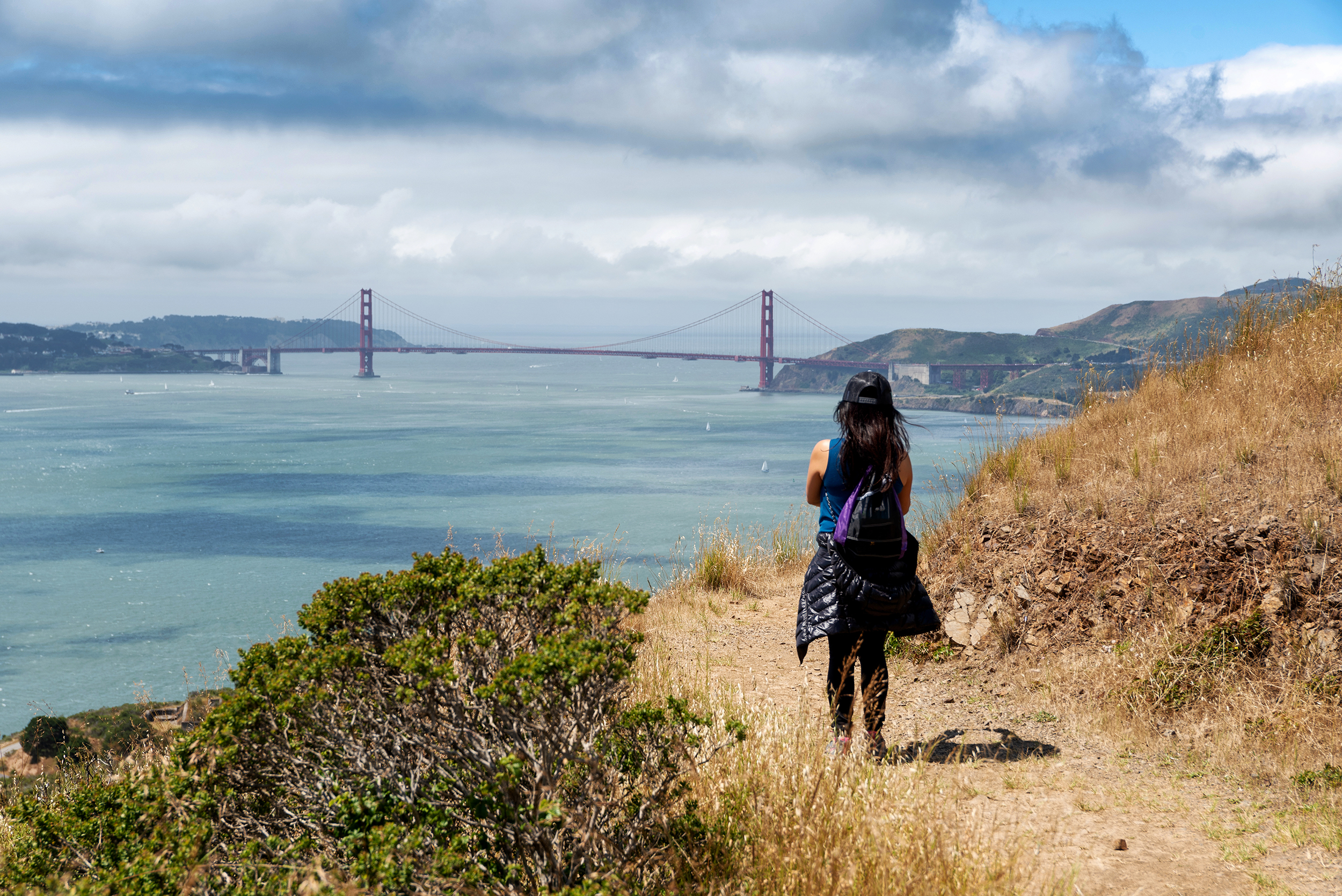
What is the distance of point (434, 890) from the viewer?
7.14 feet

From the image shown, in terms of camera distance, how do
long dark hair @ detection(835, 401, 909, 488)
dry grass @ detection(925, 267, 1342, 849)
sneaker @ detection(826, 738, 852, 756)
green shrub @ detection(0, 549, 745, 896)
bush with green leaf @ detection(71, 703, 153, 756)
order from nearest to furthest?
green shrub @ detection(0, 549, 745, 896)
sneaker @ detection(826, 738, 852, 756)
long dark hair @ detection(835, 401, 909, 488)
dry grass @ detection(925, 267, 1342, 849)
bush with green leaf @ detection(71, 703, 153, 756)

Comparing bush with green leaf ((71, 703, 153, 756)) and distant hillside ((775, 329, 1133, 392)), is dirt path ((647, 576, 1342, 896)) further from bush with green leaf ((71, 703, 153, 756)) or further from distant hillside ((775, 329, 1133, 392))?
distant hillside ((775, 329, 1133, 392))

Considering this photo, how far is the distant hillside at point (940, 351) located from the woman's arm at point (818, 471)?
4161 inches

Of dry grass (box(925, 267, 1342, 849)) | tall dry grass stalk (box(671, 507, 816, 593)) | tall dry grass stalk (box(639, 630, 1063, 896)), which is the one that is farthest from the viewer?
tall dry grass stalk (box(671, 507, 816, 593))

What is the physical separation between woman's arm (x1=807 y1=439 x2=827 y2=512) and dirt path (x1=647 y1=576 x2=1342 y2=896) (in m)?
0.93

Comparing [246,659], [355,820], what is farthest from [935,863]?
[246,659]

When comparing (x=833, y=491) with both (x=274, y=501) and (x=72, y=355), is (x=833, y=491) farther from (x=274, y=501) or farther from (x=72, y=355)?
(x=72, y=355)

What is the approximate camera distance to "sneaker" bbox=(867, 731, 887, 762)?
3699mm

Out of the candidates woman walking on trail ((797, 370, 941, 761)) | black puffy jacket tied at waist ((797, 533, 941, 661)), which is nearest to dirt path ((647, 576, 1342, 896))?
woman walking on trail ((797, 370, 941, 761))

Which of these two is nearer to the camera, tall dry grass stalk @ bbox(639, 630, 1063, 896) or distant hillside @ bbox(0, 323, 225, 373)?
tall dry grass stalk @ bbox(639, 630, 1063, 896)

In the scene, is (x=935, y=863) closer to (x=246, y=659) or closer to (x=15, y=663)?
(x=246, y=659)

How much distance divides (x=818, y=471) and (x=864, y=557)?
1.31 feet

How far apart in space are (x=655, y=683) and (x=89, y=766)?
11.8 feet

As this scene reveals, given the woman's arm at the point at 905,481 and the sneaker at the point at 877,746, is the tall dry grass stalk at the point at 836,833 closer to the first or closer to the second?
the sneaker at the point at 877,746
